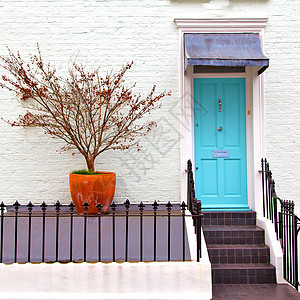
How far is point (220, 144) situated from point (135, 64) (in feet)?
7.24

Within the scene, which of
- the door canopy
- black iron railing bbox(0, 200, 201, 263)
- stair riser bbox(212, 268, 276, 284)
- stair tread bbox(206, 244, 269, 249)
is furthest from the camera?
the door canopy

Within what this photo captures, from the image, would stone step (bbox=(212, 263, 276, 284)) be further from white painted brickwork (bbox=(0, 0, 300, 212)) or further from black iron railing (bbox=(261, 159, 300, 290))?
white painted brickwork (bbox=(0, 0, 300, 212))

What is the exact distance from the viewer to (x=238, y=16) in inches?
259

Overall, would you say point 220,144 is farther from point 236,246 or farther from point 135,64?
point 135,64

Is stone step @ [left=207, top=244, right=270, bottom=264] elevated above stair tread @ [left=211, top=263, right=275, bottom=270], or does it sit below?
above

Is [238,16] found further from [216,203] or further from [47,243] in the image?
[47,243]

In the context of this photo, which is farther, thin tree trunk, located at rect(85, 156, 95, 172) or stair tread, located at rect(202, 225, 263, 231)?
thin tree trunk, located at rect(85, 156, 95, 172)

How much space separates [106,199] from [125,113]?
5.57 feet

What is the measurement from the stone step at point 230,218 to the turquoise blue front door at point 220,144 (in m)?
0.38

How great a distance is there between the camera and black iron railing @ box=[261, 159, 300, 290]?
475 centimetres

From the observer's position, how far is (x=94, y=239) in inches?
200

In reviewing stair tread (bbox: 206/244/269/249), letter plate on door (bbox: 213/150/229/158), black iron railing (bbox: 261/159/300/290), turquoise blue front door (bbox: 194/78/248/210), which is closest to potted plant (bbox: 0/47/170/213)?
turquoise blue front door (bbox: 194/78/248/210)

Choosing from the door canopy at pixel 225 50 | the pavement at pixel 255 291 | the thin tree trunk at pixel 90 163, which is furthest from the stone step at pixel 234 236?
the door canopy at pixel 225 50

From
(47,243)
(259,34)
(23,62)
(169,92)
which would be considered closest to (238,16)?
(259,34)
